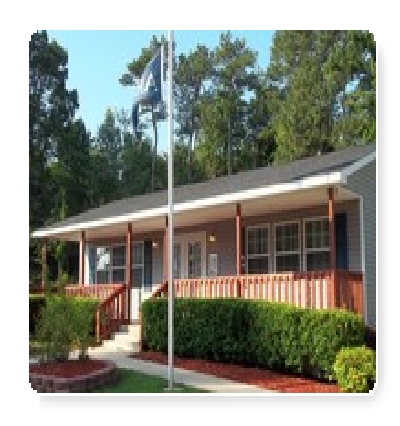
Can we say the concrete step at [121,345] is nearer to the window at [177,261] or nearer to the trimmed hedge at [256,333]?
the trimmed hedge at [256,333]

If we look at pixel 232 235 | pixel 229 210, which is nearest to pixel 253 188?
pixel 229 210

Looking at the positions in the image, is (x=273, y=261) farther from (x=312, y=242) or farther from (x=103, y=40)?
(x=103, y=40)

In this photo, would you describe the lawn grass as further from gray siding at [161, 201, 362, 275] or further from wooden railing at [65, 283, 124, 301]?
wooden railing at [65, 283, 124, 301]

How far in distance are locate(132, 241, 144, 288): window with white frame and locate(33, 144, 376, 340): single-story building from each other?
0.8 inches

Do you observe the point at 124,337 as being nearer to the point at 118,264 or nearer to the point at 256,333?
the point at 256,333

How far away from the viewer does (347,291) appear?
1022 centimetres

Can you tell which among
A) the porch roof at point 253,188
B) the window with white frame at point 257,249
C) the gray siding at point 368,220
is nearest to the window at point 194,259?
the porch roof at point 253,188

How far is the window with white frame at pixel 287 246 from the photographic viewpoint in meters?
12.8

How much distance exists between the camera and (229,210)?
13.0 m

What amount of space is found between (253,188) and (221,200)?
2.34 ft

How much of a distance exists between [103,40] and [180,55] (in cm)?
1136

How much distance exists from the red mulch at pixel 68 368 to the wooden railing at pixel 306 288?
2.50 metres
